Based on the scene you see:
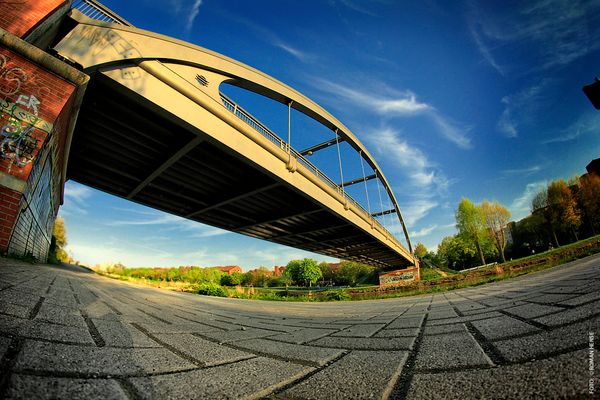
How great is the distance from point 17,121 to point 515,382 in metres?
6.89

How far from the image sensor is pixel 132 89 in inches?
234

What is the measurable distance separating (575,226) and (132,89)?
174ft

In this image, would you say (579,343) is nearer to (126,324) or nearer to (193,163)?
(126,324)

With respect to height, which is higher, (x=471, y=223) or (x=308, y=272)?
(x=471, y=223)

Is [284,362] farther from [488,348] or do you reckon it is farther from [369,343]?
[488,348]

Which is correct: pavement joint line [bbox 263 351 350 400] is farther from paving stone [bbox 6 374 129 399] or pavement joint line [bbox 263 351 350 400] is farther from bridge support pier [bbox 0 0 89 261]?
bridge support pier [bbox 0 0 89 261]

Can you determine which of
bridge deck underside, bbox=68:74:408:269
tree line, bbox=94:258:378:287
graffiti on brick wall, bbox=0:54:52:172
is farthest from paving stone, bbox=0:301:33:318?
tree line, bbox=94:258:378:287

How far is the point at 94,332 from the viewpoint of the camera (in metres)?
1.53

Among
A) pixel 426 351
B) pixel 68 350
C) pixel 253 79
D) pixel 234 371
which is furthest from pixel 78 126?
pixel 426 351

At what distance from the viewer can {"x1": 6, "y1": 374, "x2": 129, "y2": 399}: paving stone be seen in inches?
27.4

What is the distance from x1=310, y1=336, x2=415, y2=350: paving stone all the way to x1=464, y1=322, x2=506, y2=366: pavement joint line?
17.1 inches

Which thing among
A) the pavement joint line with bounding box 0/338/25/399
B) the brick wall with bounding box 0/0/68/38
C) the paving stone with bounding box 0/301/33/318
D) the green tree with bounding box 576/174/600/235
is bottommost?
the pavement joint line with bounding box 0/338/25/399

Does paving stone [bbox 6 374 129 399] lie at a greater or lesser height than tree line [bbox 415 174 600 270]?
lesser

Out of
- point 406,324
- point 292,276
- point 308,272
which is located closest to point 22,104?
point 406,324
